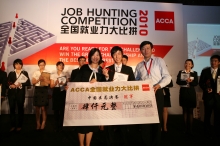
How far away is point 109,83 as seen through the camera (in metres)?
2.22

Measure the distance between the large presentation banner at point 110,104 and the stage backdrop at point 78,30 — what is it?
3266 mm

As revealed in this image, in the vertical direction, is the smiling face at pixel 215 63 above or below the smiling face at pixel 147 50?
below

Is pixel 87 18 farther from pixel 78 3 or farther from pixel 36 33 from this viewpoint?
pixel 36 33

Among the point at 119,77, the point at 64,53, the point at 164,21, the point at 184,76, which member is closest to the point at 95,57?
the point at 119,77

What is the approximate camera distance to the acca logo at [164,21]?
5613 mm

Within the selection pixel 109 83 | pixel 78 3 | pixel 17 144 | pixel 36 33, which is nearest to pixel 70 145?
pixel 17 144

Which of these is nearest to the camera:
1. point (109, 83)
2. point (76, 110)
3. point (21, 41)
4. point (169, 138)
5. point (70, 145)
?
point (76, 110)

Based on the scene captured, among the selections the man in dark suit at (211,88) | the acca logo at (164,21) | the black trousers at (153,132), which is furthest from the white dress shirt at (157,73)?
the acca logo at (164,21)

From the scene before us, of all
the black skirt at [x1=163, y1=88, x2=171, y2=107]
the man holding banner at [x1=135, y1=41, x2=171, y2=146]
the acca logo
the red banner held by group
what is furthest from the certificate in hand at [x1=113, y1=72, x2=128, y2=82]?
the acca logo

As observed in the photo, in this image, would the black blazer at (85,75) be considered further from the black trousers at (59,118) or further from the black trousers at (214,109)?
the black trousers at (214,109)

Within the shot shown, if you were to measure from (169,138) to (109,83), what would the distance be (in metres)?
1.75

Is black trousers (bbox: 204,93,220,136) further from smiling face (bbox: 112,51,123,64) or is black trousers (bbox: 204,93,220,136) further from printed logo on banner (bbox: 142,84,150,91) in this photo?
smiling face (bbox: 112,51,123,64)

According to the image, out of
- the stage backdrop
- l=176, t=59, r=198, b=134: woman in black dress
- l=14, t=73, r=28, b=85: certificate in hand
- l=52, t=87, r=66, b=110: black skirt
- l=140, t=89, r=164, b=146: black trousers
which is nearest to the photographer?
l=140, t=89, r=164, b=146: black trousers

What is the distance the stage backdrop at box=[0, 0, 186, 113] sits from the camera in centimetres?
528
